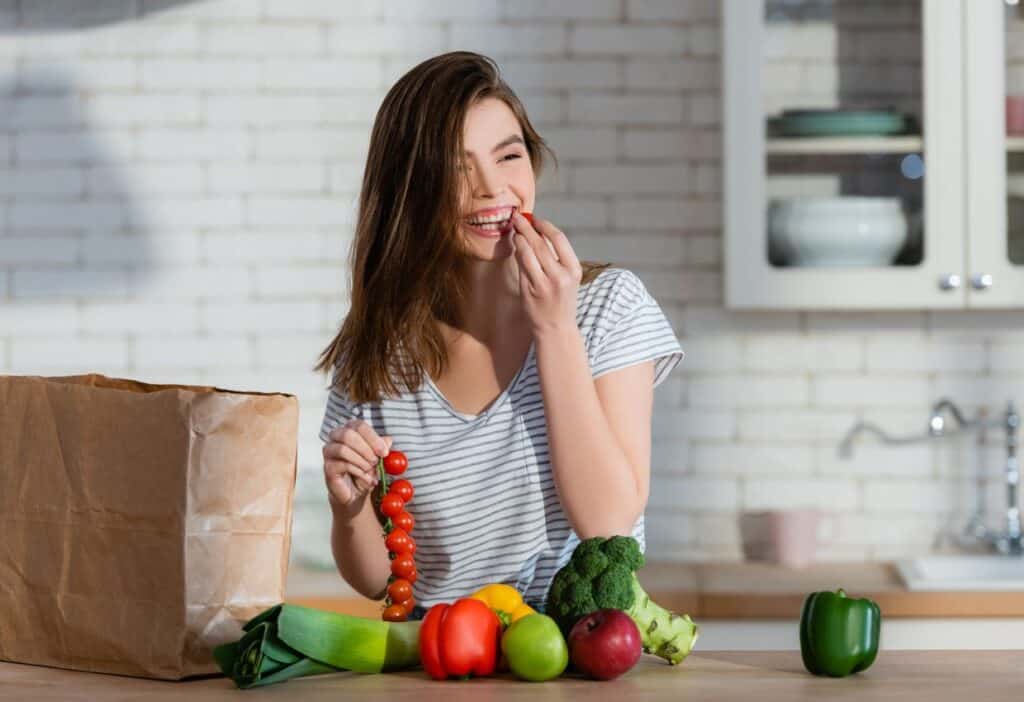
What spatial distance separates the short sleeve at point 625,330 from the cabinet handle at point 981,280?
1663mm

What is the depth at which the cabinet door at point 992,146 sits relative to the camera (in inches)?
131

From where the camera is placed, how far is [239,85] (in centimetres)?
378

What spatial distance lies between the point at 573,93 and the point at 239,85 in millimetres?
906

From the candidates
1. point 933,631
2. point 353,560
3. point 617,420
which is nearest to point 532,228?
point 617,420

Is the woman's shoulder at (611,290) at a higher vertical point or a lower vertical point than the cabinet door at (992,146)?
lower

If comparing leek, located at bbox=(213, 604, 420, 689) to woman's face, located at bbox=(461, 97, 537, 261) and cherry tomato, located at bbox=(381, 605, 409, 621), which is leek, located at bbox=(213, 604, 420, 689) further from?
woman's face, located at bbox=(461, 97, 537, 261)

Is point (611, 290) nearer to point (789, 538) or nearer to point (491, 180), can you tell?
point (491, 180)

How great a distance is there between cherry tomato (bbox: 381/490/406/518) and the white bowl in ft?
6.37

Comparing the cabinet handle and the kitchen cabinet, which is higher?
the kitchen cabinet

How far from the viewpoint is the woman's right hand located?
1645 mm

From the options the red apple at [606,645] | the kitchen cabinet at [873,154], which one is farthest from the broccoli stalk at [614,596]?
the kitchen cabinet at [873,154]

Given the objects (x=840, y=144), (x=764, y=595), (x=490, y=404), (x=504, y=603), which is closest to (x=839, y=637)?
(x=504, y=603)

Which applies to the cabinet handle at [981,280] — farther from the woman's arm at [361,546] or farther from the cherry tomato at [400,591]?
the cherry tomato at [400,591]

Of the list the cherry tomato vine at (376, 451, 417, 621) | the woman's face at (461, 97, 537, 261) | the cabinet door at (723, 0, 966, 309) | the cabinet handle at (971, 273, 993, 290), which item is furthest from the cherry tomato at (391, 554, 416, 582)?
the cabinet handle at (971, 273, 993, 290)
